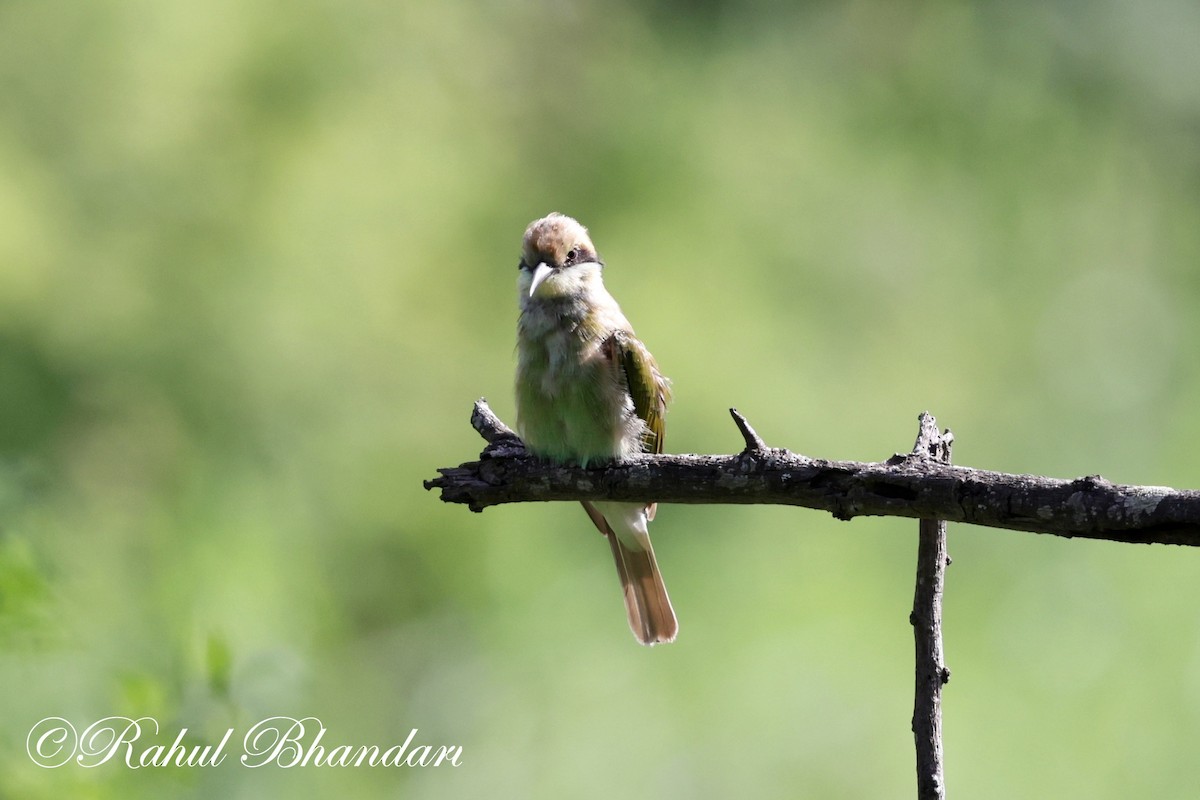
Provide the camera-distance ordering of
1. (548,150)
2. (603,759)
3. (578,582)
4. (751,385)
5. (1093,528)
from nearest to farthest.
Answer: (1093,528) → (603,759) → (578,582) → (751,385) → (548,150)

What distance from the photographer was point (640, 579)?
3.22 m

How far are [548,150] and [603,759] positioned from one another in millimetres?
3640

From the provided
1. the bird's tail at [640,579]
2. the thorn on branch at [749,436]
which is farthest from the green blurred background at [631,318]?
the thorn on branch at [749,436]

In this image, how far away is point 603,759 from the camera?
16.6ft

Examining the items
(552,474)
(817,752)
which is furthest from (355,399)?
(552,474)

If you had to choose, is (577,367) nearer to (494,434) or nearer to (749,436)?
(494,434)

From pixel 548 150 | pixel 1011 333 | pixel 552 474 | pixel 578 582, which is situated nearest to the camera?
pixel 552 474

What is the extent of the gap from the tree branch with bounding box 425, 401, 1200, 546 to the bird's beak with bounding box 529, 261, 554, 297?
476 millimetres

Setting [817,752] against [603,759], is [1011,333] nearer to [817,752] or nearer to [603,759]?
[817,752]

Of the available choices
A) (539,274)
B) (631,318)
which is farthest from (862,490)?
(631,318)

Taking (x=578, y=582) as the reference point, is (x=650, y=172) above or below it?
above

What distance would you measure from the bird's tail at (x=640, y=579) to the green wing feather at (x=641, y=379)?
37cm

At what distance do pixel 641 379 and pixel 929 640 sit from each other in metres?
0.95

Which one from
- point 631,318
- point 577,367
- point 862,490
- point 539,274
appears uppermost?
point 631,318
